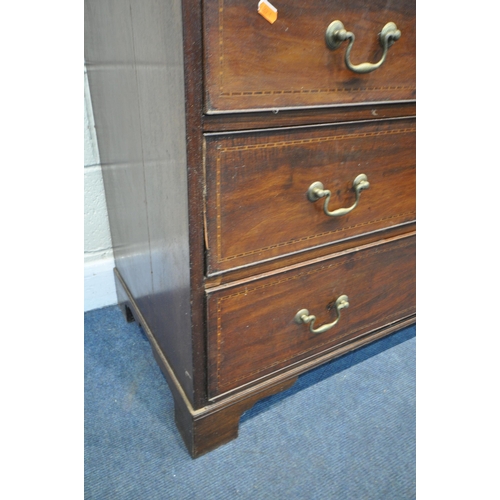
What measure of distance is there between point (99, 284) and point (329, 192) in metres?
0.73

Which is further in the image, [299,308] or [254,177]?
[299,308]

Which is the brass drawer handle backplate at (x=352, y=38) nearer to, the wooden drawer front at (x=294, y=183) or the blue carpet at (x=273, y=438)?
the wooden drawer front at (x=294, y=183)

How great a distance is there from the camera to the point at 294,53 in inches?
22.5

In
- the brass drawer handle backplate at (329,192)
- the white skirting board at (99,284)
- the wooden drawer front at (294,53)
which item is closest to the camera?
the wooden drawer front at (294,53)

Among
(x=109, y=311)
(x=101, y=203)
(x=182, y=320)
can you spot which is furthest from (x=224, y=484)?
(x=101, y=203)

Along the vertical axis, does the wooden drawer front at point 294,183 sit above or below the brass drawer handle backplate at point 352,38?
below

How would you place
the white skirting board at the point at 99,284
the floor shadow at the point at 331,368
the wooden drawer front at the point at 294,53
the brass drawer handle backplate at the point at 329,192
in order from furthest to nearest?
1. the white skirting board at the point at 99,284
2. the floor shadow at the point at 331,368
3. the brass drawer handle backplate at the point at 329,192
4. the wooden drawer front at the point at 294,53

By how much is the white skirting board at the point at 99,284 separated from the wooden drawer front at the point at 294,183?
0.61m

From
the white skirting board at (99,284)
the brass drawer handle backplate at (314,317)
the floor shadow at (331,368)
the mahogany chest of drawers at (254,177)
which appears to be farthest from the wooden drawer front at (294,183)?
the white skirting board at (99,284)

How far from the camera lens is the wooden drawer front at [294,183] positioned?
0.60 metres

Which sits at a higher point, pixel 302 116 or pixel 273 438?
pixel 302 116

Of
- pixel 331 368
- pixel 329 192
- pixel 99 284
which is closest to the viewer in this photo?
pixel 329 192

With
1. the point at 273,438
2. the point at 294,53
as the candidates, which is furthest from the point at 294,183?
the point at 273,438

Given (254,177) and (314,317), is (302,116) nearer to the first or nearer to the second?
(254,177)
